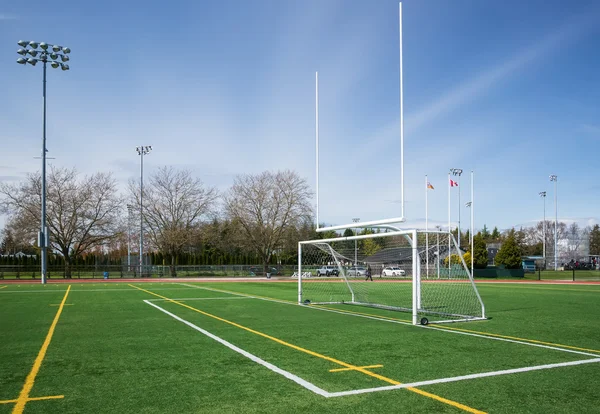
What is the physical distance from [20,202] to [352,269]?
3559 centimetres

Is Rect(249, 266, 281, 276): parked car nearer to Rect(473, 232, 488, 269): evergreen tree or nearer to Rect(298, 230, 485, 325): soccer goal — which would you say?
Rect(473, 232, 488, 269): evergreen tree

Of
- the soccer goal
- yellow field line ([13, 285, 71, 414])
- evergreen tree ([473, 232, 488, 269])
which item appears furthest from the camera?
evergreen tree ([473, 232, 488, 269])

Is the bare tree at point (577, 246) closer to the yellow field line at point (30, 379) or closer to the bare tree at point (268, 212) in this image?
the bare tree at point (268, 212)

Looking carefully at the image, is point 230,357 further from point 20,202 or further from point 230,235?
point 230,235

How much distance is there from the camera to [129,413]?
496 centimetres

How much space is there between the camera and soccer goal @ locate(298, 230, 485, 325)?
44.8 feet

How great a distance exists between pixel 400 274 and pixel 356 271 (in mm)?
4861

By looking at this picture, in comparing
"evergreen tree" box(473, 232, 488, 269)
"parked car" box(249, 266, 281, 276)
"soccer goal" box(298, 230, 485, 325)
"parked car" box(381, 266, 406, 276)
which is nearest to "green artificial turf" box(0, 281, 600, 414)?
"soccer goal" box(298, 230, 485, 325)

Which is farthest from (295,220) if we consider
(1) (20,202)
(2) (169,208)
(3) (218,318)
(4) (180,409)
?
(4) (180,409)

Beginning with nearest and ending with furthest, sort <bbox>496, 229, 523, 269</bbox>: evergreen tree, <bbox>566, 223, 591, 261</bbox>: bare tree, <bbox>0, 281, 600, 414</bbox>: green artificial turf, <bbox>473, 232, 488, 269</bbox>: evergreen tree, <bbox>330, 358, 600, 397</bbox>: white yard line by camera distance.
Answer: <bbox>0, 281, 600, 414</bbox>: green artificial turf → <bbox>330, 358, 600, 397</bbox>: white yard line → <bbox>496, 229, 523, 269</bbox>: evergreen tree → <bbox>473, 232, 488, 269</bbox>: evergreen tree → <bbox>566, 223, 591, 261</bbox>: bare tree

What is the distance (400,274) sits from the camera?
94.6 ft

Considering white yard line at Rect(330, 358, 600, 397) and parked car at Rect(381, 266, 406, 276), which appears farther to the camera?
parked car at Rect(381, 266, 406, 276)

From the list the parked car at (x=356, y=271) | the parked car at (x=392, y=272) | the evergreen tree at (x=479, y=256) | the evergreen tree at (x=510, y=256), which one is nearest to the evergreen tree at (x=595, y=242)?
the evergreen tree at (x=510, y=256)

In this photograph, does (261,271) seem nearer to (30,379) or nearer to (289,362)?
(289,362)
